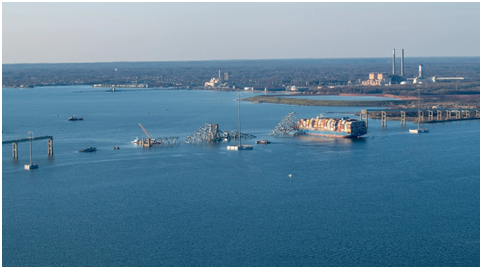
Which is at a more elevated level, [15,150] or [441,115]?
[441,115]

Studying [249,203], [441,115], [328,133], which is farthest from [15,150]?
[441,115]

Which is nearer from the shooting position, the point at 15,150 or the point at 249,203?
the point at 249,203

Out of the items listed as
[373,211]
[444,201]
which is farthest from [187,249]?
[444,201]

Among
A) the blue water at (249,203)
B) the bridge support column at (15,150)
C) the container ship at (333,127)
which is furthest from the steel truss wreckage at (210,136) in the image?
the bridge support column at (15,150)

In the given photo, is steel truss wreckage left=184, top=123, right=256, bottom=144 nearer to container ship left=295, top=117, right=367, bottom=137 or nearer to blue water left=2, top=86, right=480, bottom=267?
blue water left=2, top=86, right=480, bottom=267

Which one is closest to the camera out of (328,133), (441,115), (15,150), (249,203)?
(249,203)

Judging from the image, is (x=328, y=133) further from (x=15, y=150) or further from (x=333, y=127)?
(x=15, y=150)

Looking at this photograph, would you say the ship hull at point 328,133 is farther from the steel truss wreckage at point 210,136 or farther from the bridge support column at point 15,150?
the bridge support column at point 15,150
